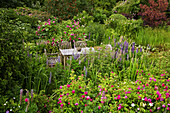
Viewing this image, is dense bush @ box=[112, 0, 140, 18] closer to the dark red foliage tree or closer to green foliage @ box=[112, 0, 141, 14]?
green foliage @ box=[112, 0, 141, 14]

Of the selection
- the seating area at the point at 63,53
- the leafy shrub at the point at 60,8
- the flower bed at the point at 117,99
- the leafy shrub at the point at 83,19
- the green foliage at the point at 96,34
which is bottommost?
the flower bed at the point at 117,99

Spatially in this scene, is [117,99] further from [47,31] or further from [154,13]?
[154,13]

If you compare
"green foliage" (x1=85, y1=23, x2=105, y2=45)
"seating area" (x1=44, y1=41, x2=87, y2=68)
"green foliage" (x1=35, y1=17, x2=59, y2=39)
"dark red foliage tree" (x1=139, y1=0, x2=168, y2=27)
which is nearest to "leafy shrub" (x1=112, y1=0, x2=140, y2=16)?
"dark red foliage tree" (x1=139, y1=0, x2=168, y2=27)

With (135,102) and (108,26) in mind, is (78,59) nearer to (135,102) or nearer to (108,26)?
(135,102)

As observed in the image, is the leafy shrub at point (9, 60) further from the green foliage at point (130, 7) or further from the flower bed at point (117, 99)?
the green foliage at point (130, 7)

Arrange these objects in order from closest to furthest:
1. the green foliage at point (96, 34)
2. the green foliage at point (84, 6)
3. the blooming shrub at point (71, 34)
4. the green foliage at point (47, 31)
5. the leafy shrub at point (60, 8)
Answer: the blooming shrub at point (71, 34) < the green foliage at point (47, 31) < the green foliage at point (96, 34) < the leafy shrub at point (60, 8) < the green foliage at point (84, 6)

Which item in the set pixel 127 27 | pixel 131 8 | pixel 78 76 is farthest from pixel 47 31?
pixel 131 8

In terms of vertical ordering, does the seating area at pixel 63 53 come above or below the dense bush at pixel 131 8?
below

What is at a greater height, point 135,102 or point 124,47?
point 124,47

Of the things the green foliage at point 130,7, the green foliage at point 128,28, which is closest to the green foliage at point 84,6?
the green foliage at point 128,28

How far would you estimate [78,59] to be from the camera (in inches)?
161

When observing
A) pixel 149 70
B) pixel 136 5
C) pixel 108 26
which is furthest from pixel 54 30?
pixel 136 5

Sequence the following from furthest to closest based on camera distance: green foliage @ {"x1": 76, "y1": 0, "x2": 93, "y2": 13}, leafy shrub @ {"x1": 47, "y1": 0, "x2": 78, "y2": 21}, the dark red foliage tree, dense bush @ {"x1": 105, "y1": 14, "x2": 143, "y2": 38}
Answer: green foliage @ {"x1": 76, "y1": 0, "x2": 93, "y2": 13}, the dark red foliage tree, leafy shrub @ {"x1": 47, "y1": 0, "x2": 78, "y2": 21}, dense bush @ {"x1": 105, "y1": 14, "x2": 143, "y2": 38}

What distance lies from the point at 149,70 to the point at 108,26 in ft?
14.1
